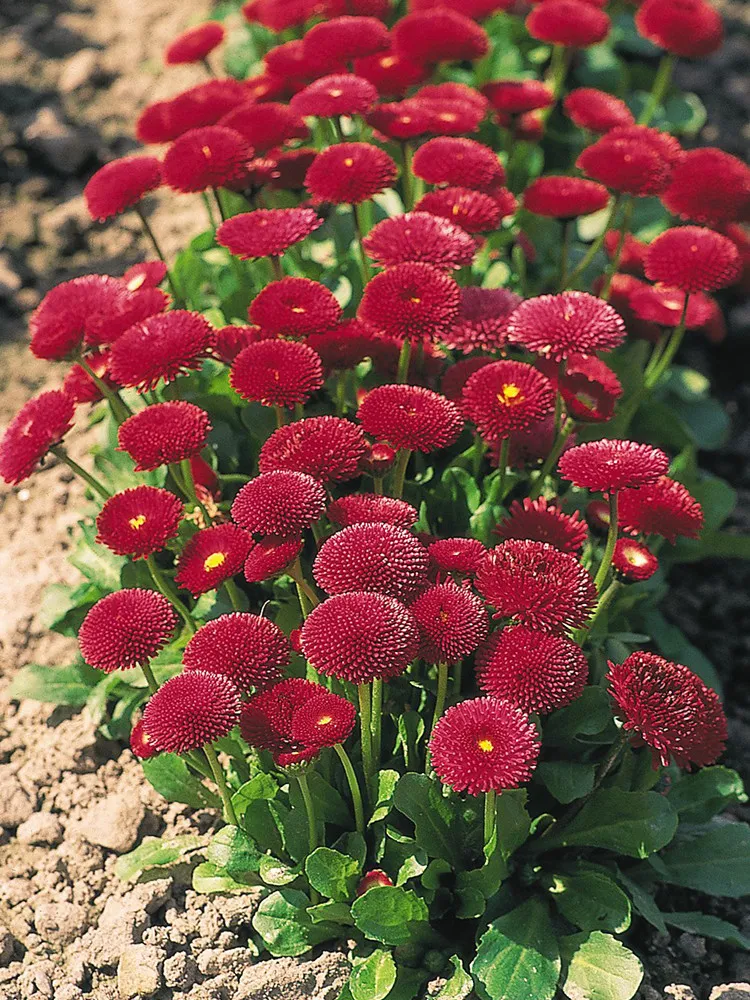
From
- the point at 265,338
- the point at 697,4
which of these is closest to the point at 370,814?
the point at 265,338

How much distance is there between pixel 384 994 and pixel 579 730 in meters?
0.77

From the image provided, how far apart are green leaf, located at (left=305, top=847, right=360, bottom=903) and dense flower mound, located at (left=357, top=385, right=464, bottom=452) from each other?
3.14 ft

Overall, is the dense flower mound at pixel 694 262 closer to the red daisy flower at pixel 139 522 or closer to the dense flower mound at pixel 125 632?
the red daisy flower at pixel 139 522

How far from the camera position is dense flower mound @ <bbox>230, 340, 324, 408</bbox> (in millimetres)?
2965

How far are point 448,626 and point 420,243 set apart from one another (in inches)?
46.4

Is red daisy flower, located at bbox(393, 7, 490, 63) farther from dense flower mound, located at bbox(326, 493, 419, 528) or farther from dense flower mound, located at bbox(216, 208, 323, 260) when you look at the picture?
dense flower mound, located at bbox(326, 493, 419, 528)

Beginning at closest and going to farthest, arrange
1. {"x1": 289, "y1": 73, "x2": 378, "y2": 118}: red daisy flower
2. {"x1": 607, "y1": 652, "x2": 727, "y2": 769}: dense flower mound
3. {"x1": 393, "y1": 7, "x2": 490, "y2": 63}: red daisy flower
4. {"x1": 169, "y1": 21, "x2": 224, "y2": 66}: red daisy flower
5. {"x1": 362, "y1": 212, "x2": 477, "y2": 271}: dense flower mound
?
{"x1": 607, "y1": 652, "x2": 727, "y2": 769}: dense flower mound < {"x1": 362, "y1": 212, "x2": 477, "y2": 271}: dense flower mound < {"x1": 289, "y1": 73, "x2": 378, "y2": 118}: red daisy flower < {"x1": 393, "y1": 7, "x2": 490, "y2": 63}: red daisy flower < {"x1": 169, "y1": 21, "x2": 224, "y2": 66}: red daisy flower

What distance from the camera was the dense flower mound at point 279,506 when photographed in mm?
2641

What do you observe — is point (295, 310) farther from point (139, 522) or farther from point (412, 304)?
point (139, 522)

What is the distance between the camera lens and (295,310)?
316cm

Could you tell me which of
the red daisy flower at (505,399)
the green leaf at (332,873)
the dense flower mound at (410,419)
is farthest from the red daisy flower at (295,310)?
the green leaf at (332,873)

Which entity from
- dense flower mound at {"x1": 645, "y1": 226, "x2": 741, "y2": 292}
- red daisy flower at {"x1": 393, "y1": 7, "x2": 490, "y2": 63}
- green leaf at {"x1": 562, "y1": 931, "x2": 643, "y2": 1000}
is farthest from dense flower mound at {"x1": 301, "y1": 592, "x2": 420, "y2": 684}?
red daisy flower at {"x1": 393, "y1": 7, "x2": 490, "y2": 63}

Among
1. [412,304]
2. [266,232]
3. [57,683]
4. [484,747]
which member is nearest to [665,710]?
[484,747]

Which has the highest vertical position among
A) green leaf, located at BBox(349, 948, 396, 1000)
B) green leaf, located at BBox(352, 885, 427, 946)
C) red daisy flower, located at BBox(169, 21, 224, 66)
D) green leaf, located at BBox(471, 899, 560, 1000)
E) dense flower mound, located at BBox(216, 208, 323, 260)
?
red daisy flower, located at BBox(169, 21, 224, 66)
